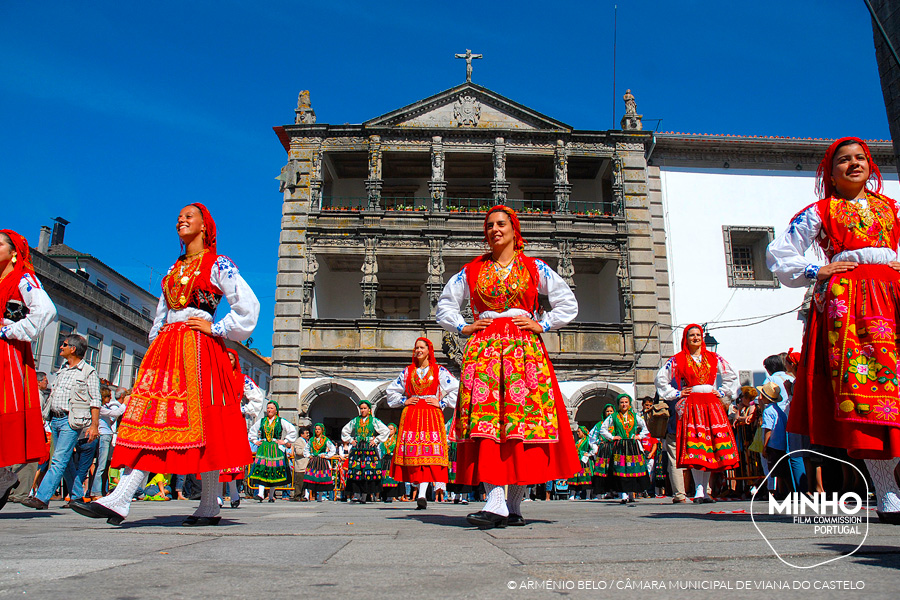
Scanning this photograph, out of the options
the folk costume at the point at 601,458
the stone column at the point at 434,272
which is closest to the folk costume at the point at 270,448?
the folk costume at the point at 601,458

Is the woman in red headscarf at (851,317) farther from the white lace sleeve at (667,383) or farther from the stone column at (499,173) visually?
the stone column at (499,173)

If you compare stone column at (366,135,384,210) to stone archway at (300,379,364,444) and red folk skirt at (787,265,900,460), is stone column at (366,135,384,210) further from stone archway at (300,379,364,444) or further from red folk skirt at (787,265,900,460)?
red folk skirt at (787,265,900,460)

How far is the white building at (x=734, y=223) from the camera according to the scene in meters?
20.9

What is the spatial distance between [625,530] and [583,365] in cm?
1648

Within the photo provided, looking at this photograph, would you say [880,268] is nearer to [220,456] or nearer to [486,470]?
[486,470]

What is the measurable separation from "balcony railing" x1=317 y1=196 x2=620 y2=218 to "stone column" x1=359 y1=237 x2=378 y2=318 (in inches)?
61.0

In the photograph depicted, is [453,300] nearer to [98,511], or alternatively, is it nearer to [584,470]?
[98,511]

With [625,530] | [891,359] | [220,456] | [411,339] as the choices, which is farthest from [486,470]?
[411,339]

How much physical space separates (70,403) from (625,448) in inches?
317

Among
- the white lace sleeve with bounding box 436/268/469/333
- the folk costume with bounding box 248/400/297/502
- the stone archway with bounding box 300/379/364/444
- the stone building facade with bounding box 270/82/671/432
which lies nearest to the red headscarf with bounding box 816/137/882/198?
the white lace sleeve with bounding box 436/268/469/333

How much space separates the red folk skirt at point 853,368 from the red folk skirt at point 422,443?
538 cm

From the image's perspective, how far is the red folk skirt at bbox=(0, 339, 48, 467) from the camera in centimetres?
511

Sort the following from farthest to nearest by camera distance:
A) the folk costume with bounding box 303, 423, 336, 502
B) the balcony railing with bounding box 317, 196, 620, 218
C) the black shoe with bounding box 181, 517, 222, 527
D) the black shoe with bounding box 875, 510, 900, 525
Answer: the balcony railing with bounding box 317, 196, 620, 218 → the folk costume with bounding box 303, 423, 336, 502 → the black shoe with bounding box 181, 517, 222, 527 → the black shoe with bounding box 875, 510, 900, 525

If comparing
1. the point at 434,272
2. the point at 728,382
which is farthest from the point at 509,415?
the point at 434,272
